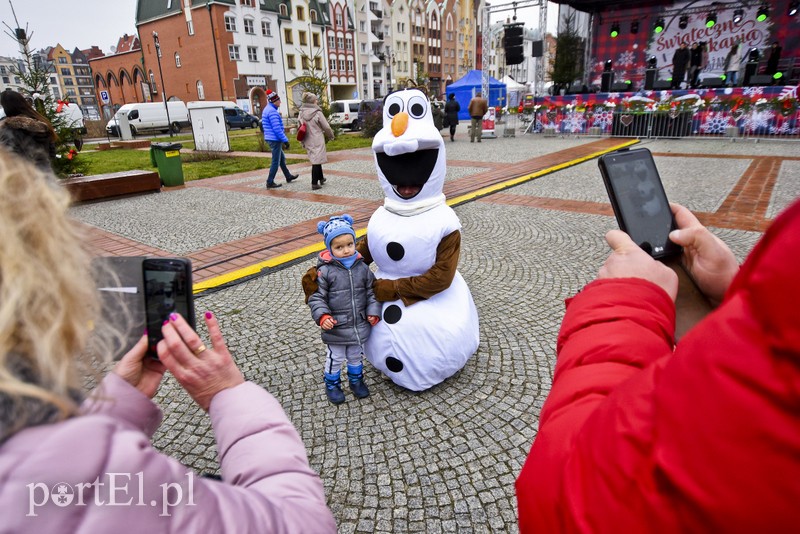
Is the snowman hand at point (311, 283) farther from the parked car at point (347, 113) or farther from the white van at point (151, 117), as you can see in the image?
the white van at point (151, 117)

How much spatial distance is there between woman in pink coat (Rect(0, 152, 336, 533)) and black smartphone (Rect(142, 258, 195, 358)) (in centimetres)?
25

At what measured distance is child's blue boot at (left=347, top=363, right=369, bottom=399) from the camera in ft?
9.34

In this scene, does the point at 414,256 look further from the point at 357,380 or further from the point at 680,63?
the point at 680,63

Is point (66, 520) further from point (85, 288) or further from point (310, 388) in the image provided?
point (310, 388)

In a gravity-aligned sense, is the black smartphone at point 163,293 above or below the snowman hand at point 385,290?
above

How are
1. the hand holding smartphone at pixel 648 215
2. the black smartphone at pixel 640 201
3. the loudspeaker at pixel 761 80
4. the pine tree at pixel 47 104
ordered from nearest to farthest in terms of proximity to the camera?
1. the hand holding smartphone at pixel 648 215
2. the black smartphone at pixel 640 201
3. the pine tree at pixel 47 104
4. the loudspeaker at pixel 761 80

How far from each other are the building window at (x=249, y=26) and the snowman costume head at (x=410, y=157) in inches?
1807

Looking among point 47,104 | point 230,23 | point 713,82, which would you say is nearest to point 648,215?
point 47,104

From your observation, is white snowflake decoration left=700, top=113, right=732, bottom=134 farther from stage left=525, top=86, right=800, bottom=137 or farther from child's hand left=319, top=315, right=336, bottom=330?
child's hand left=319, top=315, right=336, bottom=330

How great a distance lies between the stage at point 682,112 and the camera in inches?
551

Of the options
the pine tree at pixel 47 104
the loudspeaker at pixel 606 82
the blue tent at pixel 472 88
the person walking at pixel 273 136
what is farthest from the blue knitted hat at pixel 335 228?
the blue tent at pixel 472 88

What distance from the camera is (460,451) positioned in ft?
7.93

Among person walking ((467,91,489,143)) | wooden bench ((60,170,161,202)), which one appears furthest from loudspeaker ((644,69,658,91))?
wooden bench ((60,170,161,202))

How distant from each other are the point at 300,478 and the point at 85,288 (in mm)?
592
